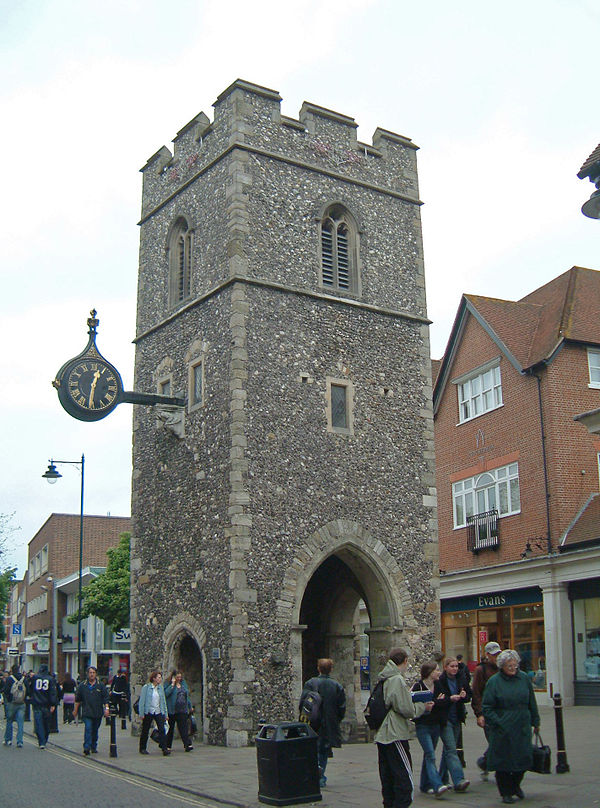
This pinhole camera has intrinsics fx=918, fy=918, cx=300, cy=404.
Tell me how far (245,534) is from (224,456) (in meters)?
1.66

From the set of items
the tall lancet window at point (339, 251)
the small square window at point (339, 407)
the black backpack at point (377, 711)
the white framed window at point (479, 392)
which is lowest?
the black backpack at point (377, 711)

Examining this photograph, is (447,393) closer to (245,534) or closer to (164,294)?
(164,294)

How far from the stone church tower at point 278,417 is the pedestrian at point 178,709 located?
0.74 meters

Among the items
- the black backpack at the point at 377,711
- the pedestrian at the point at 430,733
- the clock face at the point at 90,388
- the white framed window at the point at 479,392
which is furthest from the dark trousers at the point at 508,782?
the white framed window at the point at 479,392

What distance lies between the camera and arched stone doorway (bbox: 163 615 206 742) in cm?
1897

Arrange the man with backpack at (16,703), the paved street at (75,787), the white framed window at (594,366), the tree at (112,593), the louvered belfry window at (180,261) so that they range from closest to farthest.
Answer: the paved street at (75,787)
the man with backpack at (16,703)
the louvered belfry window at (180,261)
the white framed window at (594,366)
the tree at (112,593)

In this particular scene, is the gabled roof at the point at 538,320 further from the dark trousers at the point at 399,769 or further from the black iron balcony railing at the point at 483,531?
the dark trousers at the point at 399,769

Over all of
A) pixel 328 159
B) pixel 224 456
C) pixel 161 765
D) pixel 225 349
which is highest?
pixel 328 159

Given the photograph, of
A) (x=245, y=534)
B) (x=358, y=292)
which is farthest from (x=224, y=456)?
(x=358, y=292)

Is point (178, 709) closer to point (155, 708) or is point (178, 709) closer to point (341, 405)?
point (155, 708)

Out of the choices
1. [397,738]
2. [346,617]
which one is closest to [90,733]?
[346,617]

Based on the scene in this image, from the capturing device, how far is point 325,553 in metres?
18.6

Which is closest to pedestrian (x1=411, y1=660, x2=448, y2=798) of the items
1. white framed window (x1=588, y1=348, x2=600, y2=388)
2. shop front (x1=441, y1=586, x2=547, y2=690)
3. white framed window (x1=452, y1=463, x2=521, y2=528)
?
shop front (x1=441, y1=586, x2=547, y2=690)

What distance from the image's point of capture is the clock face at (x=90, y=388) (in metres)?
18.4
